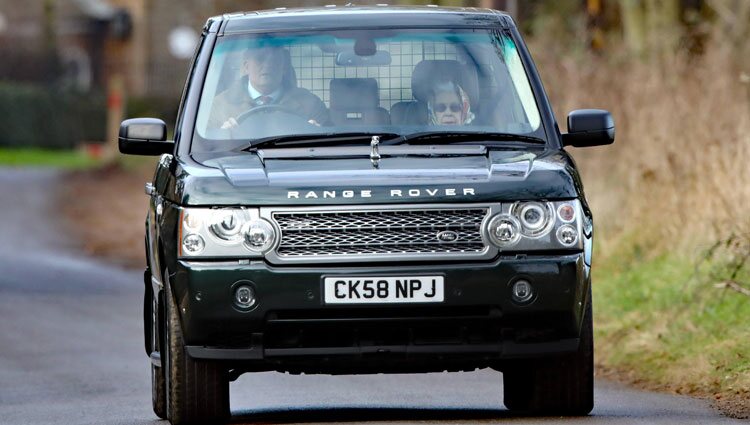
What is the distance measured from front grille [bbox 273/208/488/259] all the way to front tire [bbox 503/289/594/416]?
805mm

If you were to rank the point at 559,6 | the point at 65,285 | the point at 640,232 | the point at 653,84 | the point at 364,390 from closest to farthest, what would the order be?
A: 1. the point at 364,390
2. the point at 640,232
3. the point at 653,84
4. the point at 65,285
5. the point at 559,6

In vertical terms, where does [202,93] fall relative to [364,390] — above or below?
above

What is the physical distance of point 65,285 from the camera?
19.3 metres

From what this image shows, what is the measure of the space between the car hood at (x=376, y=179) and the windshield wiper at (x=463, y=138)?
304mm

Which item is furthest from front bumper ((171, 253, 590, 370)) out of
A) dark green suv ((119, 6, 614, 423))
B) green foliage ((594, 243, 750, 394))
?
green foliage ((594, 243, 750, 394))

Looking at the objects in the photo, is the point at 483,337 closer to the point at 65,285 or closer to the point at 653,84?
the point at 653,84

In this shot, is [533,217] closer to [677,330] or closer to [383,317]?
[383,317]

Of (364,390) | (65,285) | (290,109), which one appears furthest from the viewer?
(65,285)

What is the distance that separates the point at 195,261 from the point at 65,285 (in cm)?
1152

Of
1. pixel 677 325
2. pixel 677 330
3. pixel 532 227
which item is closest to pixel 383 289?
pixel 532 227

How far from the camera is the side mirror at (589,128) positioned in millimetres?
8961

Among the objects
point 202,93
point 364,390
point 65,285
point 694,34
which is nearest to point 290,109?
point 202,93

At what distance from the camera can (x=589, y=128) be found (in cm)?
897

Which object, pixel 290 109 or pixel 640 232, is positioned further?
pixel 640 232
